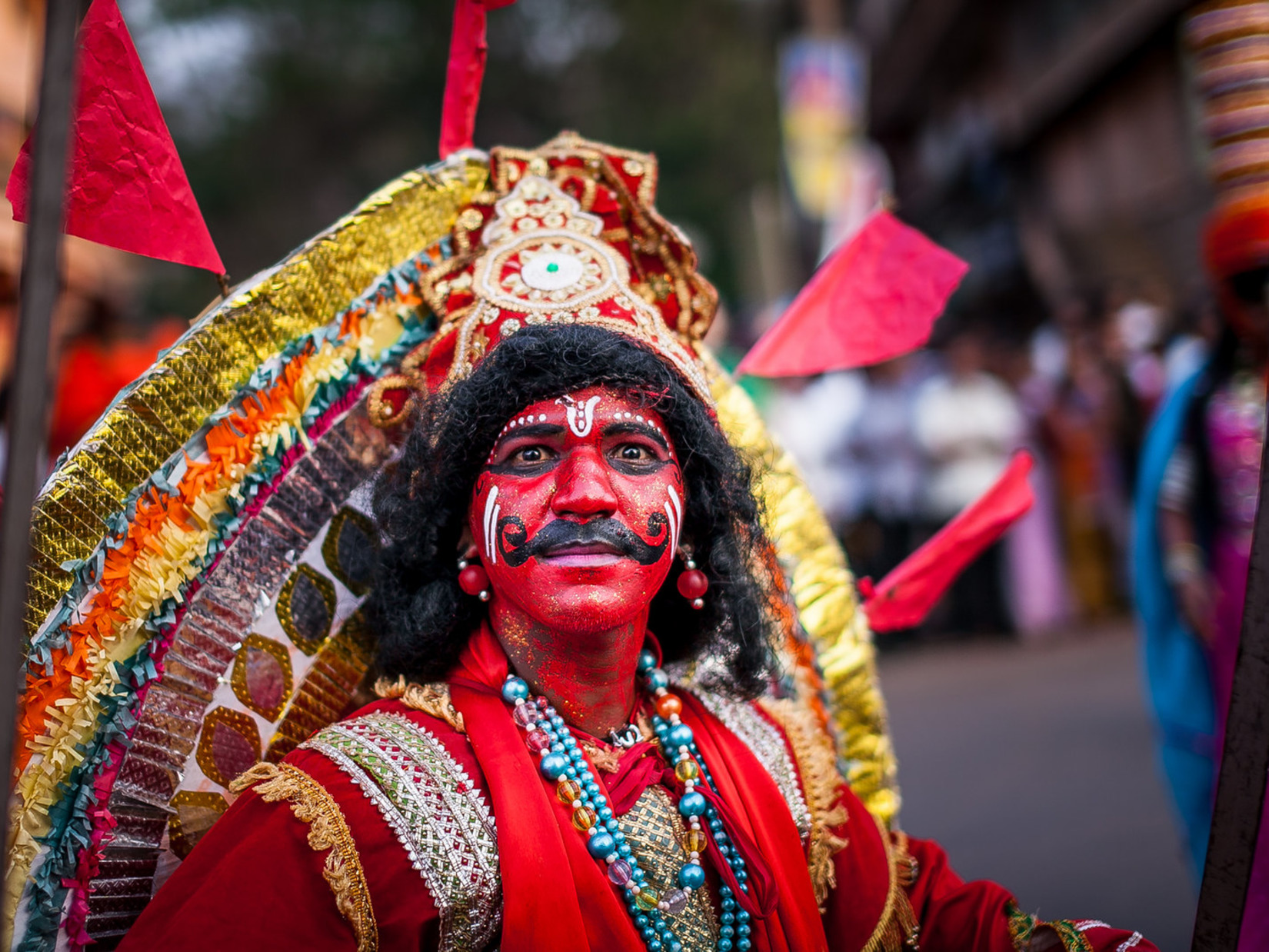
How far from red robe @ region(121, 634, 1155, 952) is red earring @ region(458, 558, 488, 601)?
0.24 ft

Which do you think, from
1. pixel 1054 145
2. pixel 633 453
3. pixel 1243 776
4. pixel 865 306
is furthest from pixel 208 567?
pixel 1054 145

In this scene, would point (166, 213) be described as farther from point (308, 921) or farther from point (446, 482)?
point (308, 921)

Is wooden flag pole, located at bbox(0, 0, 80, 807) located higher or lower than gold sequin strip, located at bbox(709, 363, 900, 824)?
higher

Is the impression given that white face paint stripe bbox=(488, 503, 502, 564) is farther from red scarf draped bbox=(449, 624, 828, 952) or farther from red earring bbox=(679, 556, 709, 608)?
red earring bbox=(679, 556, 709, 608)

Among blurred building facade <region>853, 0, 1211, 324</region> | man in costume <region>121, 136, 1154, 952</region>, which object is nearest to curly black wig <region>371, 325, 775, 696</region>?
man in costume <region>121, 136, 1154, 952</region>

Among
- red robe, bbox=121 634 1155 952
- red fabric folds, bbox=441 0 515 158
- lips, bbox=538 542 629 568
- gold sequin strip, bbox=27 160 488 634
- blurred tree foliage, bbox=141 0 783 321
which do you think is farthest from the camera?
blurred tree foliage, bbox=141 0 783 321

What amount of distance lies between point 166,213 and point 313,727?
33.7 inches

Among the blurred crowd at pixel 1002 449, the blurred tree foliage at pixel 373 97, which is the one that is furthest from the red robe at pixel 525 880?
the blurred tree foliage at pixel 373 97

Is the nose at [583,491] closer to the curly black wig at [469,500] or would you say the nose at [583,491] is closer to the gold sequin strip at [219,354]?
the curly black wig at [469,500]

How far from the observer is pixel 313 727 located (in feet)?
6.70

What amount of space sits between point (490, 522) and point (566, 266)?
491 millimetres

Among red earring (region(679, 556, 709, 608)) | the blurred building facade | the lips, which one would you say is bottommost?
red earring (region(679, 556, 709, 608))

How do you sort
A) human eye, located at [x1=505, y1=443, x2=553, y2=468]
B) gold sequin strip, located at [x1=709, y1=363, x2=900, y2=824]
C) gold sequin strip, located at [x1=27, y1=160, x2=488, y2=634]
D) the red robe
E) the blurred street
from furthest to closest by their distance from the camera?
the blurred street < gold sequin strip, located at [x1=709, y1=363, x2=900, y2=824] < human eye, located at [x1=505, y1=443, x2=553, y2=468] < gold sequin strip, located at [x1=27, y1=160, x2=488, y2=634] < the red robe

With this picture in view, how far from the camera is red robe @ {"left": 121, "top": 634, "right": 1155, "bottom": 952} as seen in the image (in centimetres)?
160
